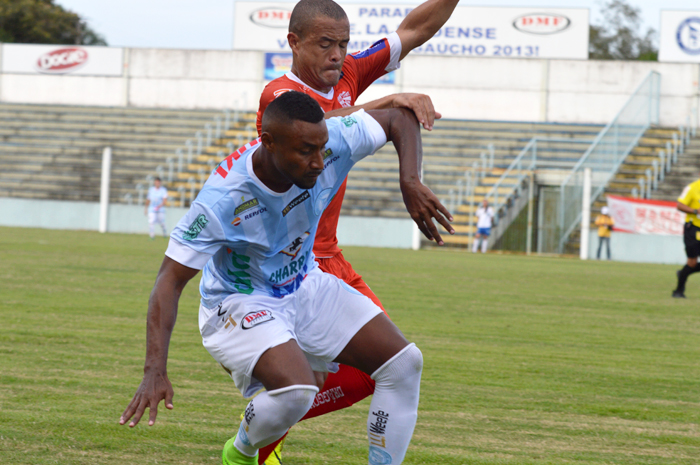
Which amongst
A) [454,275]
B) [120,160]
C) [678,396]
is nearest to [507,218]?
[454,275]

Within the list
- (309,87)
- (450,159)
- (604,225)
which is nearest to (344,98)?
(309,87)

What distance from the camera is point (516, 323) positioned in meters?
9.86

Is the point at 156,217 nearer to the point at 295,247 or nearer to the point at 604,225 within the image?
the point at 604,225

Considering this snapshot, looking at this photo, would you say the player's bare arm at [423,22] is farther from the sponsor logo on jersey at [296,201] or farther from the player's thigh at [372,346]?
the player's thigh at [372,346]

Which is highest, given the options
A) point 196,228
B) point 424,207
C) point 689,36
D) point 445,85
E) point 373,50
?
point 689,36

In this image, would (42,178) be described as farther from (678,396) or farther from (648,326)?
(678,396)

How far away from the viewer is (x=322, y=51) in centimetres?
401

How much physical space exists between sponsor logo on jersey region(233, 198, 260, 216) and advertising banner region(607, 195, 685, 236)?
A: 24668mm

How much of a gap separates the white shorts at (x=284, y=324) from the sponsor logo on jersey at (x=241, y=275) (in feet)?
0.15

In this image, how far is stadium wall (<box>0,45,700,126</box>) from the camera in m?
35.9

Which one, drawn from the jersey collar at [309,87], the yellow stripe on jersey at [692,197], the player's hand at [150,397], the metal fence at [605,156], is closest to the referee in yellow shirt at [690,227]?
the yellow stripe on jersey at [692,197]

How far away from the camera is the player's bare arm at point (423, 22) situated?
15.7 feet

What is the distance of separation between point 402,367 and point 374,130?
1043 millimetres

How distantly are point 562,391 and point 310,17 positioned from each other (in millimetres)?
3444
